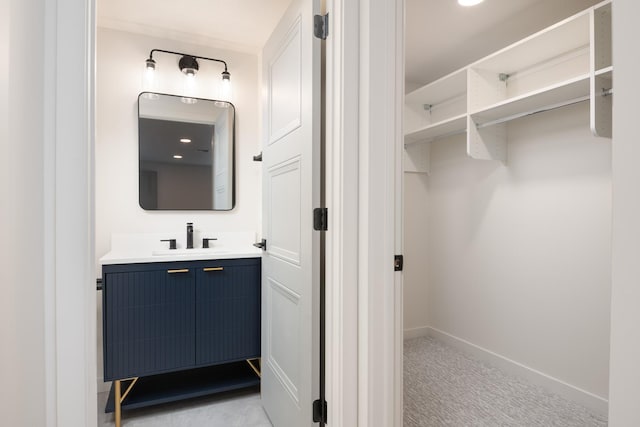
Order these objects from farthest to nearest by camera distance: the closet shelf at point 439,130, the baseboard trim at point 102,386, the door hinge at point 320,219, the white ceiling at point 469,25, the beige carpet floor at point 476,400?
the closet shelf at point 439,130, the baseboard trim at point 102,386, the white ceiling at point 469,25, the beige carpet floor at point 476,400, the door hinge at point 320,219

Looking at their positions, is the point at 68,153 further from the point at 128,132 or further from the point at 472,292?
the point at 472,292

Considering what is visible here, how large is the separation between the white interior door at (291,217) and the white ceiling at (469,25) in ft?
2.92

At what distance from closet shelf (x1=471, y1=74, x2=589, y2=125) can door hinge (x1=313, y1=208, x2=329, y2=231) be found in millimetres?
1406

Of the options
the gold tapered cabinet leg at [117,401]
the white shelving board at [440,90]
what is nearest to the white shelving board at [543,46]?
the white shelving board at [440,90]

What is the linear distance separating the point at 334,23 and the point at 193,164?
1549 millimetres

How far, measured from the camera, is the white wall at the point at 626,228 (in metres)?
0.46

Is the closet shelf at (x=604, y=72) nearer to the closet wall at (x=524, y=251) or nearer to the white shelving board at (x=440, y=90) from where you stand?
the closet wall at (x=524, y=251)

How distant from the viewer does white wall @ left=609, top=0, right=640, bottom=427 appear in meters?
0.46

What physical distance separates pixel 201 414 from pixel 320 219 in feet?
4.77

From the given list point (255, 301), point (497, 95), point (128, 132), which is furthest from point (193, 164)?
point (497, 95)

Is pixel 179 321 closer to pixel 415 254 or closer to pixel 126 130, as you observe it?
pixel 126 130

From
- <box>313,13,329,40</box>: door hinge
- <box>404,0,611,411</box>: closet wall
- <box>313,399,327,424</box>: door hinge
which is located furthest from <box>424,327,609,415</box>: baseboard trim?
<box>313,13,329,40</box>: door hinge

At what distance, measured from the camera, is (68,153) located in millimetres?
964

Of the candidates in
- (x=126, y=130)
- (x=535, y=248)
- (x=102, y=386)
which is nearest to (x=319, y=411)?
(x=102, y=386)
